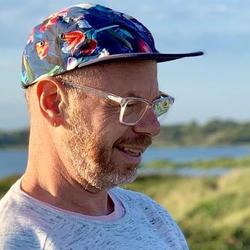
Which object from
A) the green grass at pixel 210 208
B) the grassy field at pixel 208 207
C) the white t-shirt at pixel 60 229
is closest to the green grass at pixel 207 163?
the grassy field at pixel 208 207

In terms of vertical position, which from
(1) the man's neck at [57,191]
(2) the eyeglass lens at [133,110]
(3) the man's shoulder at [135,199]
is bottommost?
(3) the man's shoulder at [135,199]

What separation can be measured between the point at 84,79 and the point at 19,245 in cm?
42

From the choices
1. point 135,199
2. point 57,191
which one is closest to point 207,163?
point 135,199

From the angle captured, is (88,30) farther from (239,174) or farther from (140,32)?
(239,174)

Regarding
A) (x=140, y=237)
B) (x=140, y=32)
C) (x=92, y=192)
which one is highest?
(x=140, y=32)

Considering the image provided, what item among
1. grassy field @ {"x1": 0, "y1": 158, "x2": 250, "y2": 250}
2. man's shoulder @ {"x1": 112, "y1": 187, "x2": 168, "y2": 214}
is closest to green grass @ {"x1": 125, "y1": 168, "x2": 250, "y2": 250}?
grassy field @ {"x1": 0, "y1": 158, "x2": 250, "y2": 250}

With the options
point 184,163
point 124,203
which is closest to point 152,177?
point 184,163

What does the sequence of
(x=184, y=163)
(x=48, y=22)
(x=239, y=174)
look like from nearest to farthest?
1. (x=48, y=22)
2. (x=239, y=174)
3. (x=184, y=163)

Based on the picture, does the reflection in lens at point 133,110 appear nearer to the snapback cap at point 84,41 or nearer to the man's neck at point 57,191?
the snapback cap at point 84,41

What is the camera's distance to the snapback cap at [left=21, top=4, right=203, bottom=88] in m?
1.94

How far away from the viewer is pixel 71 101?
77.7 inches

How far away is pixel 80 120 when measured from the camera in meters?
1.96

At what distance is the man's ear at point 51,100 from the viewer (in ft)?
6.51

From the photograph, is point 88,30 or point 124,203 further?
point 124,203
